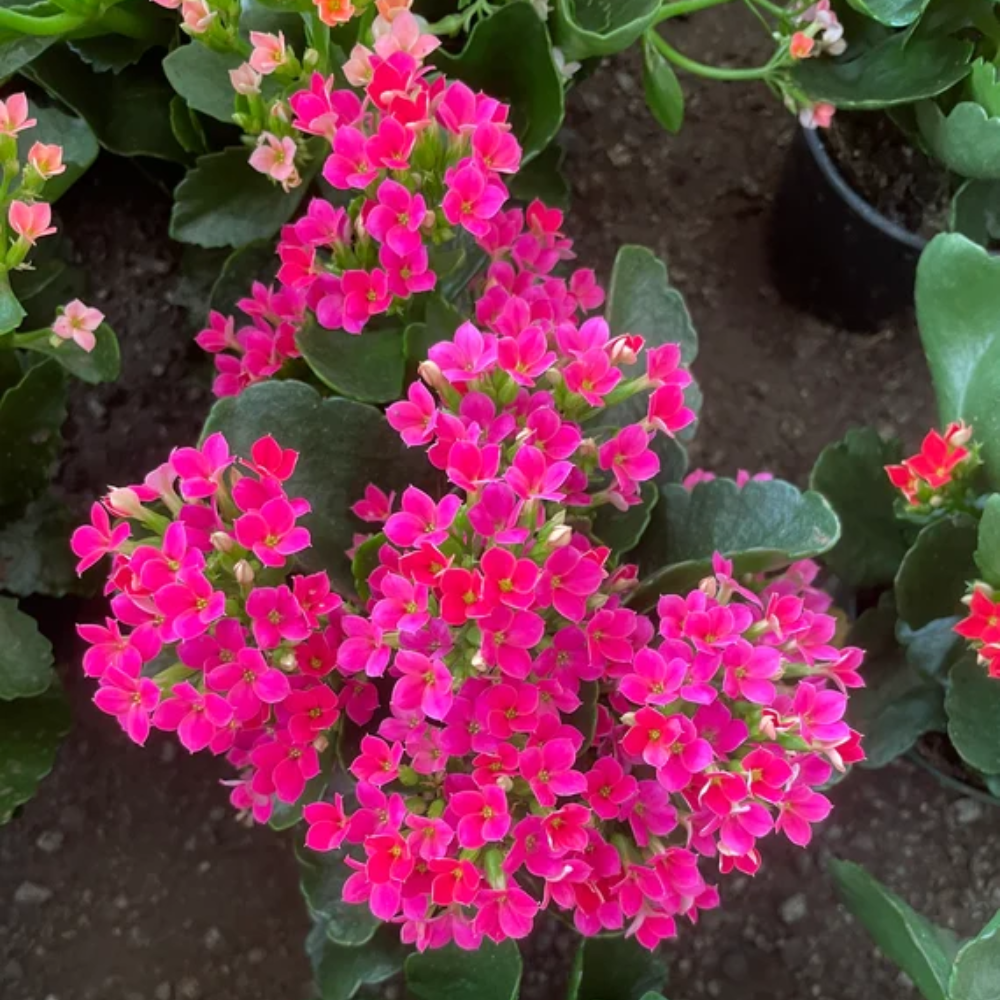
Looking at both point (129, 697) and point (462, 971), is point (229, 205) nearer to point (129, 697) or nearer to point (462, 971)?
point (129, 697)

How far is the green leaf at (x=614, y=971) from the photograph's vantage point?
961 mm

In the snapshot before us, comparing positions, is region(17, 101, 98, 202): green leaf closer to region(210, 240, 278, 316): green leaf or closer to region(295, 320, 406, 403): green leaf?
region(210, 240, 278, 316): green leaf

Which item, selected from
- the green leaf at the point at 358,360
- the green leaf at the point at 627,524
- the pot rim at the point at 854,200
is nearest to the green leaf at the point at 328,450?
the green leaf at the point at 358,360

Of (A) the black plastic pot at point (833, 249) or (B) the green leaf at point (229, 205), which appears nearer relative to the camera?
(B) the green leaf at point (229, 205)

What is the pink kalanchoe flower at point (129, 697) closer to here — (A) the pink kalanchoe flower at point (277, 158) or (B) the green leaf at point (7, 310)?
(B) the green leaf at point (7, 310)

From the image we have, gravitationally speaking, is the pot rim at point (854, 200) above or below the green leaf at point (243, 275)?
below

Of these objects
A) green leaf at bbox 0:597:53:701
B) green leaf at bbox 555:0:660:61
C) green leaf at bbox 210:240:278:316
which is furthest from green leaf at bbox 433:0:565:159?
green leaf at bbox 0:597:53:701

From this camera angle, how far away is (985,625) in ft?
2.57

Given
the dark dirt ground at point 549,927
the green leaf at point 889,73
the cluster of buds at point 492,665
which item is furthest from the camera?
the dark dirt ground at point 549,927

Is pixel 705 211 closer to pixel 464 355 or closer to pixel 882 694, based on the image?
pixel 882 694

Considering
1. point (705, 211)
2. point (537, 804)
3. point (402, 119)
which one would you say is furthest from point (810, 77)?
point (537, 804)

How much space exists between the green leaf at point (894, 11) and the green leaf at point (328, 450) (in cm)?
51

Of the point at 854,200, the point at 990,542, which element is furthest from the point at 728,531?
the point at 854,200

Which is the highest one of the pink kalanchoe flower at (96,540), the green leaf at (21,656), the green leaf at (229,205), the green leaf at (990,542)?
the pink kalanchoe flower at (96,540)
